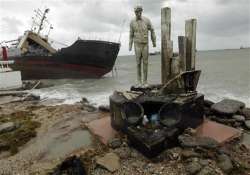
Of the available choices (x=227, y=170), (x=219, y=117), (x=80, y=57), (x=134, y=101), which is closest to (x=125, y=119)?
(x=134, y=101)

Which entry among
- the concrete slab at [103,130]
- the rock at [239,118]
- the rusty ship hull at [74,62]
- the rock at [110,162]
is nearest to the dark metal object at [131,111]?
the concrete slab at [103,130]

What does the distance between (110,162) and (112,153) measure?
310 millimetres

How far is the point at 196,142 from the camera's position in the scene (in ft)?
16.2

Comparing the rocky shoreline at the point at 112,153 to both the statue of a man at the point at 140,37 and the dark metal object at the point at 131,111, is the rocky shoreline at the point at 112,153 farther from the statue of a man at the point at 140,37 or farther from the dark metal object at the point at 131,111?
the statue of a man at the point at 140,37

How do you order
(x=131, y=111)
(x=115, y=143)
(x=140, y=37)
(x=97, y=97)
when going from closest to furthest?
(x=115, y=143) < (x=131, y=111) < (x=140, y=37) < (x=97, y=97)

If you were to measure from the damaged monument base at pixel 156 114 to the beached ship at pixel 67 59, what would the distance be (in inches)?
667

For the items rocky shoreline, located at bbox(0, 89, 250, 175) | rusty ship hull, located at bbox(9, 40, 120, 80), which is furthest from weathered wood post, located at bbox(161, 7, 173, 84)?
rusty ship hull, located at bbox(9, 40, 120, 80)

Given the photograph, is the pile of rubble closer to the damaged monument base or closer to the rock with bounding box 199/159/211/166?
the damaged monument base

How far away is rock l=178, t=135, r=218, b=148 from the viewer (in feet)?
15.9

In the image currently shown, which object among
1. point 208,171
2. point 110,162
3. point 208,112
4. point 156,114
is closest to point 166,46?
point 156,114

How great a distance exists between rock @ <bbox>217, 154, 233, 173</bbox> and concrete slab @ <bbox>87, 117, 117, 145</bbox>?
235 cm

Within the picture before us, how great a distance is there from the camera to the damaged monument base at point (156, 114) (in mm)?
4969

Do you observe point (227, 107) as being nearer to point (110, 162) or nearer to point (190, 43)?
point (190, 43)

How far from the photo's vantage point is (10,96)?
14250 millimetres
